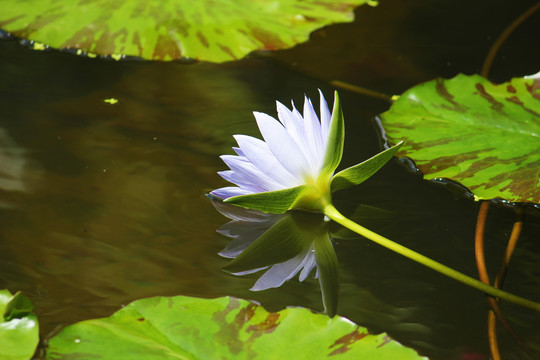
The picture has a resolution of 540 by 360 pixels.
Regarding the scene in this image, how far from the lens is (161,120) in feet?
4.18

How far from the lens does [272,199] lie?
0.85 metres

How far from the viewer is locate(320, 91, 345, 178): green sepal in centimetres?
85

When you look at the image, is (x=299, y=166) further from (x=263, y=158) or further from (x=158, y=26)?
(x=158, y=26)

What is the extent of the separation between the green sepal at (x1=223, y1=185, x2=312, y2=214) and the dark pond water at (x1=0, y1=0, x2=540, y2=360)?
0.10 meters

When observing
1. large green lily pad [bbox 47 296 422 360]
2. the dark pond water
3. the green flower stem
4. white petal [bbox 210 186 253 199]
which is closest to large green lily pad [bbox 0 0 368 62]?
the dark pond water

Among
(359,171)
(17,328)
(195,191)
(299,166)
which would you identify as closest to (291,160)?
(299,166)

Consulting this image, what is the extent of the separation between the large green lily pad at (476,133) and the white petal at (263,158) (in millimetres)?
345

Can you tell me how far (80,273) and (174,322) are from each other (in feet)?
0.66

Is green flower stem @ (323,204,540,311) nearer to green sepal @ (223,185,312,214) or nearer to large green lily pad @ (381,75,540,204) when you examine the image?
green sepal @ (223,185,312,214)

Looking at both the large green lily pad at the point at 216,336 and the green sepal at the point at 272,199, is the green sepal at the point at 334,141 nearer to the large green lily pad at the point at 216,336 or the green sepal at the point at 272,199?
the green sepal at the point at 272,199

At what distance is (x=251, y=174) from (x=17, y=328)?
1.24 ft

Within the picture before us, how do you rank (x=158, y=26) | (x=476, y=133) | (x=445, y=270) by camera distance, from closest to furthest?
(x=445, y=270) < (x=476, y=133) < (x=158, y=26)

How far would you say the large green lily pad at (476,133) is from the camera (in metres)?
1.03

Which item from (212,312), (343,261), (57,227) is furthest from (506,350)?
(57,227)
